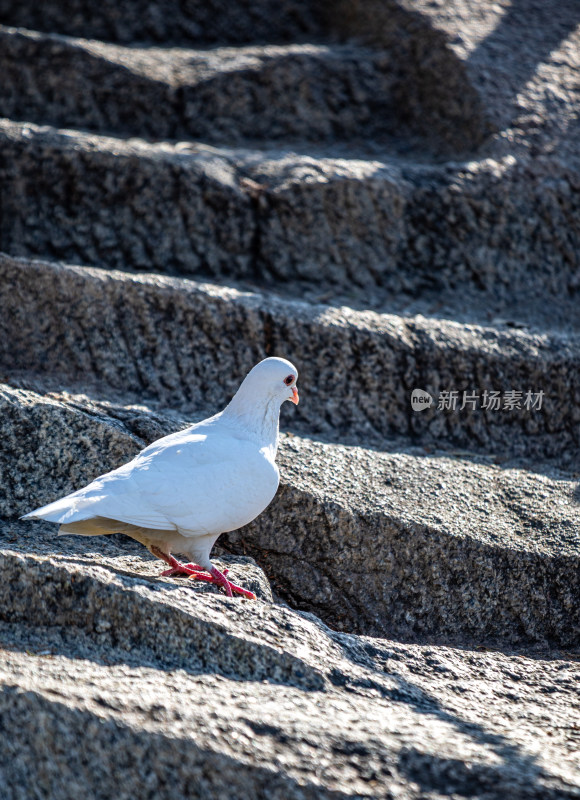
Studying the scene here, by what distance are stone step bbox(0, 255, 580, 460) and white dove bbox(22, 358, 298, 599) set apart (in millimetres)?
1407

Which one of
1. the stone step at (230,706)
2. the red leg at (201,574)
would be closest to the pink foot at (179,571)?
the red leg at (201,574)

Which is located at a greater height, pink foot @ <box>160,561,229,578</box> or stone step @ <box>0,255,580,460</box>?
stone step @ <box>0,255,580,460</box>

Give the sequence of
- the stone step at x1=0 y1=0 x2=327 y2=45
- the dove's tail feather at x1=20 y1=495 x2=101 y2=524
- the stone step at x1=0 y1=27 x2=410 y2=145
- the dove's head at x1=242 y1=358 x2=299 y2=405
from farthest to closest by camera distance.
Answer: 1. the stone step at x1=0 y1=0 x2=327 y2=45
2. the stone step at x1=0 y1=27 x2=410 y2=145
3. the dove's head at x1=242 y1=358 x2=299 y2=405
4. the dove's tail feather at x1=20 y1=495 x2=101 y2=524

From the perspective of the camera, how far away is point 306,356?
5.54 m

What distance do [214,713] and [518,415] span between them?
379 centimetres

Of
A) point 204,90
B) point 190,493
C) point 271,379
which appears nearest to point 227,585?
point 190,493

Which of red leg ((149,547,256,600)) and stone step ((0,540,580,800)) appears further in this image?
red leg ((149,547,256,600))

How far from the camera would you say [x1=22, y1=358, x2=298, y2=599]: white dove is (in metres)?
3.34

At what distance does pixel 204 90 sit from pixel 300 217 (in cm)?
195

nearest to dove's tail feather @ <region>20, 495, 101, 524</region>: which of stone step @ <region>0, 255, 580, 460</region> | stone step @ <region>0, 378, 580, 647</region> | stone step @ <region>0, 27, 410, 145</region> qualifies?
stone step @ <region>0, 378, 580, 647</region>

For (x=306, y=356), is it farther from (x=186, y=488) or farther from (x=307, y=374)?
(x=186, y=488)

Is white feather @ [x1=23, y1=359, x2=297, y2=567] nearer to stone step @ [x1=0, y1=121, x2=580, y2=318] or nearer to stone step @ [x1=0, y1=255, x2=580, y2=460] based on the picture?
stone step @ [x1=0, y1=255, x2=580, y2=460]

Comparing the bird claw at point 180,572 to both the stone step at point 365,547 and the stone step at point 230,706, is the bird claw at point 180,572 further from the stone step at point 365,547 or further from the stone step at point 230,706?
the stone step at point 365,547

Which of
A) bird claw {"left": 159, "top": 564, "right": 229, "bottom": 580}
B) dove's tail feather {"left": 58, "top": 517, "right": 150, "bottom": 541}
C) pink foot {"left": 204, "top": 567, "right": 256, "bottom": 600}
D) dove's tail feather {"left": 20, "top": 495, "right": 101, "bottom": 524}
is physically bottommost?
bird claw {"left": 159, "top": 564, "right": 229, "bottom": 580}
